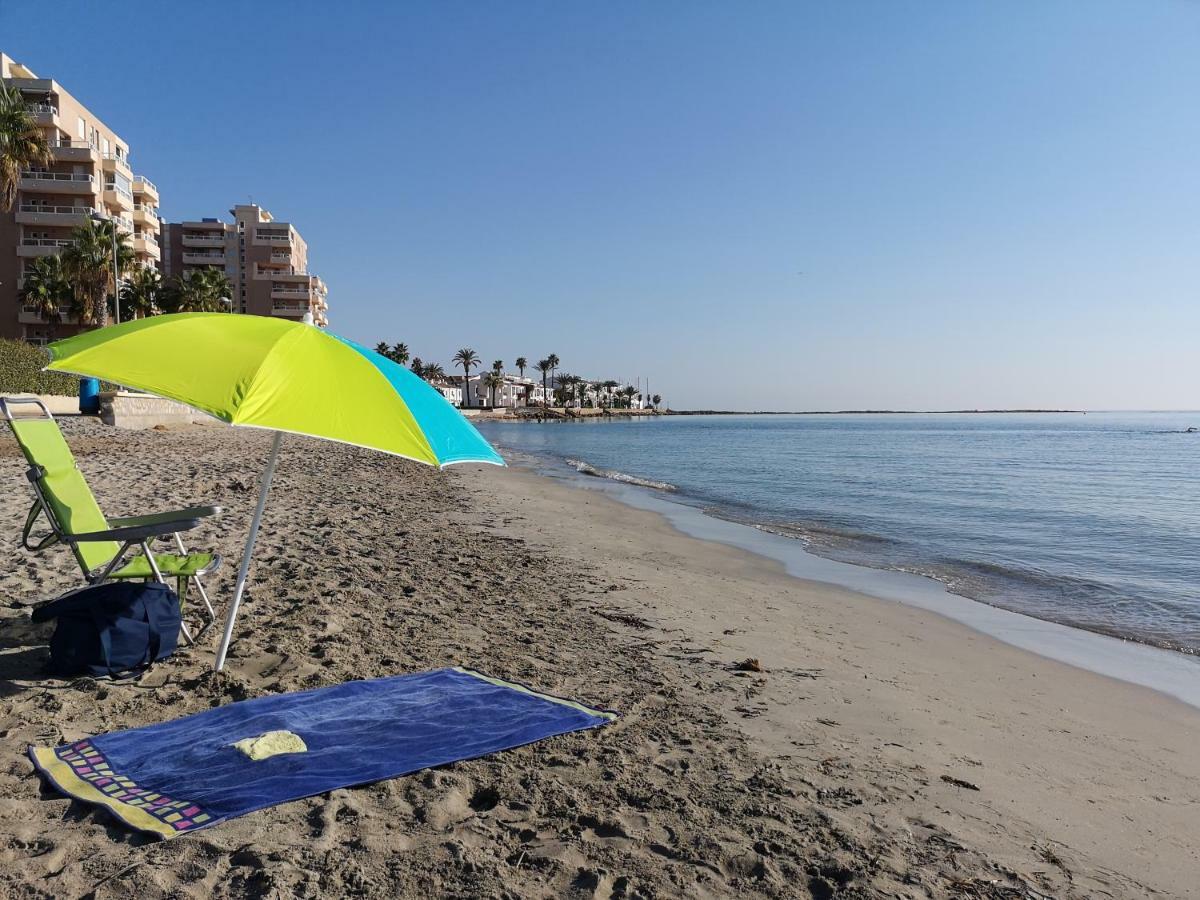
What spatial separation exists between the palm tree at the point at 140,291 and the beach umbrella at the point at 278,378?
166 ft

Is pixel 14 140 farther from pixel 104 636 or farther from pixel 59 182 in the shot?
pixel 104 636

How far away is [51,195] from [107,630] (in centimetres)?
5632

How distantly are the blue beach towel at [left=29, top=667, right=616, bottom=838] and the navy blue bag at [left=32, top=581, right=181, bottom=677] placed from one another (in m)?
0.63

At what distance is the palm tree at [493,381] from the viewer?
5496 inches

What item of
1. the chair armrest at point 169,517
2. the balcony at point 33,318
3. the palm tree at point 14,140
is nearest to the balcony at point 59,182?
the balcony at point 33,318

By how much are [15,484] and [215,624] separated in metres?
7.47

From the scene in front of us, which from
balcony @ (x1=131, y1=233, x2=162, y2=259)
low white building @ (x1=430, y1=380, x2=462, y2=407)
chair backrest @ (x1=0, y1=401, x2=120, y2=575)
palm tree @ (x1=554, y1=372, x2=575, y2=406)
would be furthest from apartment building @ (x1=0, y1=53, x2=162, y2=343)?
palm tree @ (x1=554, y1=372, x2=575, y2=406)

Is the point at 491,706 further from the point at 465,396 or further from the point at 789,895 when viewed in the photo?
the point at 465,396

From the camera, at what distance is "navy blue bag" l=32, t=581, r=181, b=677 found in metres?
3.99

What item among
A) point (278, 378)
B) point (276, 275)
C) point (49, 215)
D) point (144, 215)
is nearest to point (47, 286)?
point (49, 215)

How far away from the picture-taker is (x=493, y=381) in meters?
140

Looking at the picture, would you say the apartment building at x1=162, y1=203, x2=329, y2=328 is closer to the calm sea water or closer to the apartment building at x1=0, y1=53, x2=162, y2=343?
the apartment building at x1=0, y1=53, x2=162, y2=343

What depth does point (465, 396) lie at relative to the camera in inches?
5679

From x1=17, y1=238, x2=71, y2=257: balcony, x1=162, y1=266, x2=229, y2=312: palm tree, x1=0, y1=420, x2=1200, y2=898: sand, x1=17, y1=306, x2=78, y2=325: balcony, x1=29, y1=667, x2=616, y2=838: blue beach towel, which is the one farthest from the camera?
x1=162, y1=266, x2=229, y2=312: palm tree
